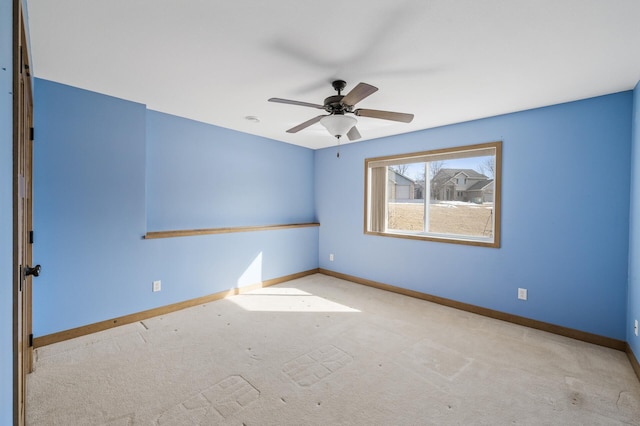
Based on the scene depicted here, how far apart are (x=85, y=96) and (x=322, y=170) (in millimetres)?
3447

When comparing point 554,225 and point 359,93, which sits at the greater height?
point 359,93

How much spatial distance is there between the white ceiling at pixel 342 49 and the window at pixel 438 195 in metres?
0.81

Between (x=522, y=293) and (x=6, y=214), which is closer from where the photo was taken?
(x=6, y=214)

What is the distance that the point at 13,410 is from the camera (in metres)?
1.16

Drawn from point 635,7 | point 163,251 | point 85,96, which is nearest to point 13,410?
point 163,251

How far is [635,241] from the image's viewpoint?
2.45 m

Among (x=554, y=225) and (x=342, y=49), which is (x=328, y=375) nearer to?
(x=342, y=49)

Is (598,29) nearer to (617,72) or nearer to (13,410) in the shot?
(617,72)

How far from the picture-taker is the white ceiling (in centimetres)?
162

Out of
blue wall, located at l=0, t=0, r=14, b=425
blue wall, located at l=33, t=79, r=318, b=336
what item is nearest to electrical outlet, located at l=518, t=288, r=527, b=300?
blue wall, located at l=33, t=79, r=318, b=336

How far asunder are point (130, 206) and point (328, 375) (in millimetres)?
2626

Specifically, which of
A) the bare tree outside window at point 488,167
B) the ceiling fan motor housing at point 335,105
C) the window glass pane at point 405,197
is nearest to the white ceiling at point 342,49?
the ceiling fan motor housing at point 335,105

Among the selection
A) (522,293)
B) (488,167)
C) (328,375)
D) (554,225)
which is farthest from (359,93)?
(522,293)

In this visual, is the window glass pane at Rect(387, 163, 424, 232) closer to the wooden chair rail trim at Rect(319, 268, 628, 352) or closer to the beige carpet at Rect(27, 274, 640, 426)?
the wooden chair rail trim at Rect(319, 268, 628, 352)
